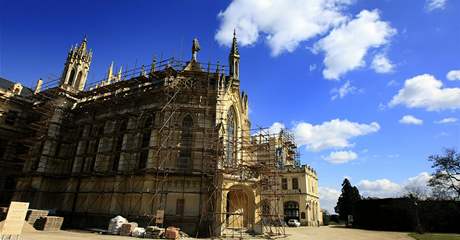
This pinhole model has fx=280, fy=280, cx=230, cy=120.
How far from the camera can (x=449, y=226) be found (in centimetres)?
3369

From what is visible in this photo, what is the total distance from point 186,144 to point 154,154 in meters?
3.10

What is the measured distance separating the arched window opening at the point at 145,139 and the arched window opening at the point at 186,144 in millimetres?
3180

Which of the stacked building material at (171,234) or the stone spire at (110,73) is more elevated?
the stone spire at (110,73)

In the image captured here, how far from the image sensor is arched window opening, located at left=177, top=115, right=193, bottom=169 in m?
26.0

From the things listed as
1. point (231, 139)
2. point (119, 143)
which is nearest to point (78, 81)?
point (119, 143)

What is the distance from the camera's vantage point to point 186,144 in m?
27.0

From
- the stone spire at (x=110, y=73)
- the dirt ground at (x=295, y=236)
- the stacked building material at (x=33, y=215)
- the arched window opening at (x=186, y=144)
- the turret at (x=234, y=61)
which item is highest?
the stone spire at (x=110, y=73)

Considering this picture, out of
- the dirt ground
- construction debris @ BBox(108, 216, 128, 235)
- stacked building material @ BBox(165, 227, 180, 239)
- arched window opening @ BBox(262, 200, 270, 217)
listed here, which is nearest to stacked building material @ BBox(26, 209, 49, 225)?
the dirt ground

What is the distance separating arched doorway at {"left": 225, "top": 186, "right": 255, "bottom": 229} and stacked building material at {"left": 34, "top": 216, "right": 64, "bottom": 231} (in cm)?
1386

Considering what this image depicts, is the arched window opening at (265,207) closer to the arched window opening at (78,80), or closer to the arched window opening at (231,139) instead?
the arched window opening at (231,139)

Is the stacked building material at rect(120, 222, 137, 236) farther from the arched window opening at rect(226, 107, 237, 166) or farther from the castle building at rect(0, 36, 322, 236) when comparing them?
the arched window opening at rect(226, 107, 237, 166)

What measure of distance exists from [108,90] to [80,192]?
11.9m

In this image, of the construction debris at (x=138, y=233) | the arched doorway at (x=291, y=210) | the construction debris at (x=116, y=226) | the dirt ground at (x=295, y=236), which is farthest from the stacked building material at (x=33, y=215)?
the arched doorway at (x=291, y=210)

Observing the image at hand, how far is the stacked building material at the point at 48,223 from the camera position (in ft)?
72.6
